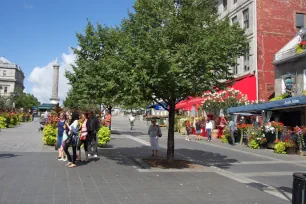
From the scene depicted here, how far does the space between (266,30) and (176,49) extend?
67.5ft

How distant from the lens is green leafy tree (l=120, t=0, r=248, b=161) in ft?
28.1

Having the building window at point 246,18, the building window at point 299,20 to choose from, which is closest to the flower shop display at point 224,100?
the building window at point 246,18

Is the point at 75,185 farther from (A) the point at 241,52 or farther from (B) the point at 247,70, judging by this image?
(B) the point at 247,70

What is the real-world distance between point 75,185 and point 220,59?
17.8 ft

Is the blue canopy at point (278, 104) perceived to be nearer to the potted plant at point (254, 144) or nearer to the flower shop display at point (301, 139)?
the flower shop display at point (301, 139)

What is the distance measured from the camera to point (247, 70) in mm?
28125

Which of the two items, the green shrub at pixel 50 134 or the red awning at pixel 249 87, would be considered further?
the red awning at pixel 249 87

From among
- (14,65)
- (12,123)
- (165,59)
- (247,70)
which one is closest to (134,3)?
(165,59)

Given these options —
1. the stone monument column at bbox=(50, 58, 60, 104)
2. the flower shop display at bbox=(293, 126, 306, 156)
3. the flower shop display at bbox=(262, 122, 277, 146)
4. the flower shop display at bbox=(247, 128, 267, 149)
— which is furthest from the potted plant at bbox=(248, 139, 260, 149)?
the stone monument column at bbox=(50, 58, 60, 104)

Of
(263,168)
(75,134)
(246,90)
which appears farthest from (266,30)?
(75,134)

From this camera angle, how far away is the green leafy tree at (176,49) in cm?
858

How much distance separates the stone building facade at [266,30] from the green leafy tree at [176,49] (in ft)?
55.7

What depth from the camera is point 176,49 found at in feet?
30.5

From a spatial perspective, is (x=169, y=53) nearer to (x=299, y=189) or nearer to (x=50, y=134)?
(x=299, y=189)
